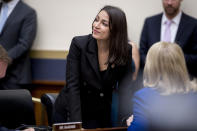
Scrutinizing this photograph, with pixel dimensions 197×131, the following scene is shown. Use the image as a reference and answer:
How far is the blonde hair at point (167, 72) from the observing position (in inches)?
92.1

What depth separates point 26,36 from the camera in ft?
16.6

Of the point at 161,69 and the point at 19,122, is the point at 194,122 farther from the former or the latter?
the point at 19,122

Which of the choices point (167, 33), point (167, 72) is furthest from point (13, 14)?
point (167, 72)

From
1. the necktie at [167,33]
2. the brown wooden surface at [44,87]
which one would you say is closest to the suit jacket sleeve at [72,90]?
the necktie at [167,33]

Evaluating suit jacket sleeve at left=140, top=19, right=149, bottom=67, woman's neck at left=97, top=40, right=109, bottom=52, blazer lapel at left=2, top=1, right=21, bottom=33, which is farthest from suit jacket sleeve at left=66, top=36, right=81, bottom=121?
blazer lapel at left=2, top=1, right=21, bottom=33

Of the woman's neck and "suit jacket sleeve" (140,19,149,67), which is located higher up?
the woman's neck

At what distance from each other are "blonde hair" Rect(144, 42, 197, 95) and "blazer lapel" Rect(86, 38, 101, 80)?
0.69m

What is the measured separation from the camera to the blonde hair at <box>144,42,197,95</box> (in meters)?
2.34

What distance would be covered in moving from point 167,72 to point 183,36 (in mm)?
2130

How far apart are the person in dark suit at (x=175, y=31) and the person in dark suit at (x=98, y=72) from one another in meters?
1.46

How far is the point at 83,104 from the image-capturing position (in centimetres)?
315

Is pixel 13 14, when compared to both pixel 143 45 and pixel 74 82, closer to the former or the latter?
pixel 143 45

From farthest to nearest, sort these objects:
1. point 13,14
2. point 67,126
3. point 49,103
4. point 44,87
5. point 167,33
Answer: point 44,87 → point 13,14 → point 167,33 → point 49,103 → point 67,126

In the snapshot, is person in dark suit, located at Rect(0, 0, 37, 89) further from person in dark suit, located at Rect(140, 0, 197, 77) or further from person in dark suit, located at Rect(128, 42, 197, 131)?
person in dark suit, located at Rect(128, 42, 197, 131)
